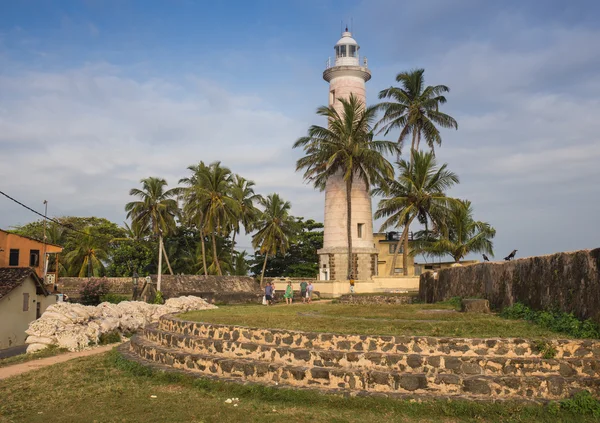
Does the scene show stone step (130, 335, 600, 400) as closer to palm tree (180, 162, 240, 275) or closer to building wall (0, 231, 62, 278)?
building wall (0, 231, 62, 278)

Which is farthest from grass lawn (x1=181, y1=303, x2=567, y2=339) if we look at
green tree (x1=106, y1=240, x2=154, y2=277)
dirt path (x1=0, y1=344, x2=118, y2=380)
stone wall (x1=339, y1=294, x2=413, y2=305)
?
green tree (x1=106, y1=240, x2=154, y2=277)

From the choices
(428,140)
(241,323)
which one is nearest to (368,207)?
(428,140)

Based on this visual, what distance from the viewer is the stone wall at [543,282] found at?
1141 centimetres

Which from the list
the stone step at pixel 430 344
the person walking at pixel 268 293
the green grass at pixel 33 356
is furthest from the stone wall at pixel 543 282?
the person walking at pixel 268 293

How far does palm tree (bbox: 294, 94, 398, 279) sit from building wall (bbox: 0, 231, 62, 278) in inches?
720

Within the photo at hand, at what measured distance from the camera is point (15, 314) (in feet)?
90.2

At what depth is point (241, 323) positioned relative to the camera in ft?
45.5

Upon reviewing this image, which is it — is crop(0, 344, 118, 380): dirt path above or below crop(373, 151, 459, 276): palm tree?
below

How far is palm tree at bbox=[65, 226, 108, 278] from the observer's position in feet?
179

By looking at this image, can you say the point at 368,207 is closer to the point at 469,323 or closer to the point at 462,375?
the point at 469,323

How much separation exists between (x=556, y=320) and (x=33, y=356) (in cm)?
1478

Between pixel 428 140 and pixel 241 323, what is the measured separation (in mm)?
34351

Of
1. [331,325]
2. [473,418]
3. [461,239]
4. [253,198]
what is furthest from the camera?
[253,198]

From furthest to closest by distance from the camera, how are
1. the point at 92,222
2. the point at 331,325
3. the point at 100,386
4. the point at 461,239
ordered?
1. the point at 92,222
2. the point at 461,239
3. the point at 331,325
4. the point at 100,386
